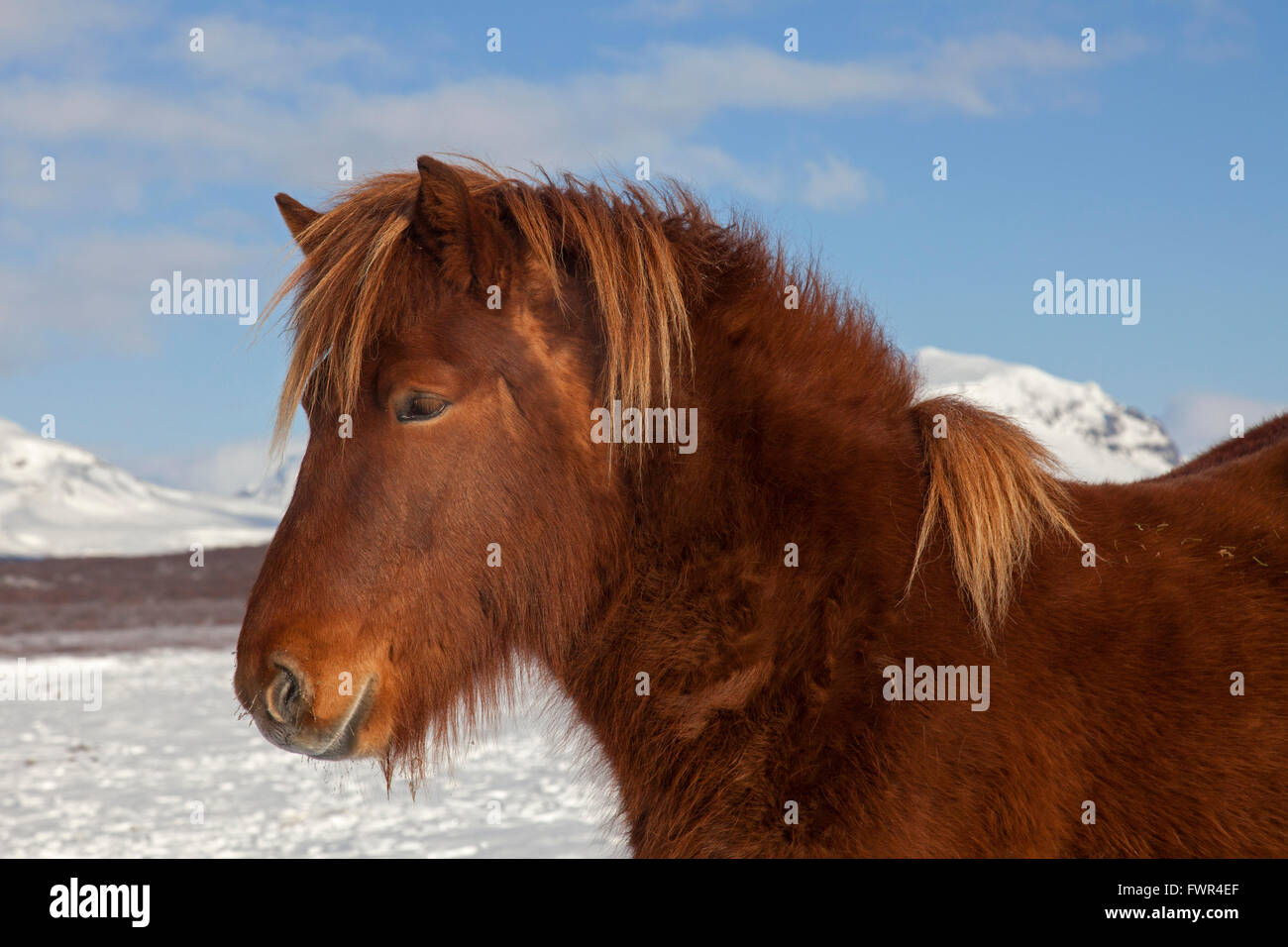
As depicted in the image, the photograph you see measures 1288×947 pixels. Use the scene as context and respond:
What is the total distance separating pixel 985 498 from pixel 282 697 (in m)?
1.80

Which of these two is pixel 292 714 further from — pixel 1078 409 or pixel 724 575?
pixel 1078 409

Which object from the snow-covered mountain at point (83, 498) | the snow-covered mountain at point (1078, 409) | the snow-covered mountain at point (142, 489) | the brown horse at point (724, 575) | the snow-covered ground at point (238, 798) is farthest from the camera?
the snow-covered mountain at point (83, 498)

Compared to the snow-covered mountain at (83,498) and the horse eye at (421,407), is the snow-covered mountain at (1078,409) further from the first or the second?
Result: the snow-covered mountain at (83,498)

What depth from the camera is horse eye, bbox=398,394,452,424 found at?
236 centimetres

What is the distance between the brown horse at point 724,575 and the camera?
2.21 metres

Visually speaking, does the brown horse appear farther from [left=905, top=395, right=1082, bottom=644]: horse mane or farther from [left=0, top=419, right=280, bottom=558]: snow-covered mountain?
[left=0, top=419, right=280, bottom=558]: snow-covered mountain

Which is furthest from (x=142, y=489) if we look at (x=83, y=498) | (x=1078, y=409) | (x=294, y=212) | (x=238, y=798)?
(x=294, y=212)

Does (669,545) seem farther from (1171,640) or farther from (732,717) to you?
(1171,640)

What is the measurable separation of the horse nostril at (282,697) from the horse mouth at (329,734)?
2 centimetres

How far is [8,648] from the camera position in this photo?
60.1ft

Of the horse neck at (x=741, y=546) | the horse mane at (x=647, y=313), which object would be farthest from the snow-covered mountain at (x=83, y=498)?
the horse neck at (x=741, y=546)

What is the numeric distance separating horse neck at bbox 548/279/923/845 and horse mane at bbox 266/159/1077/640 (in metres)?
0.09
